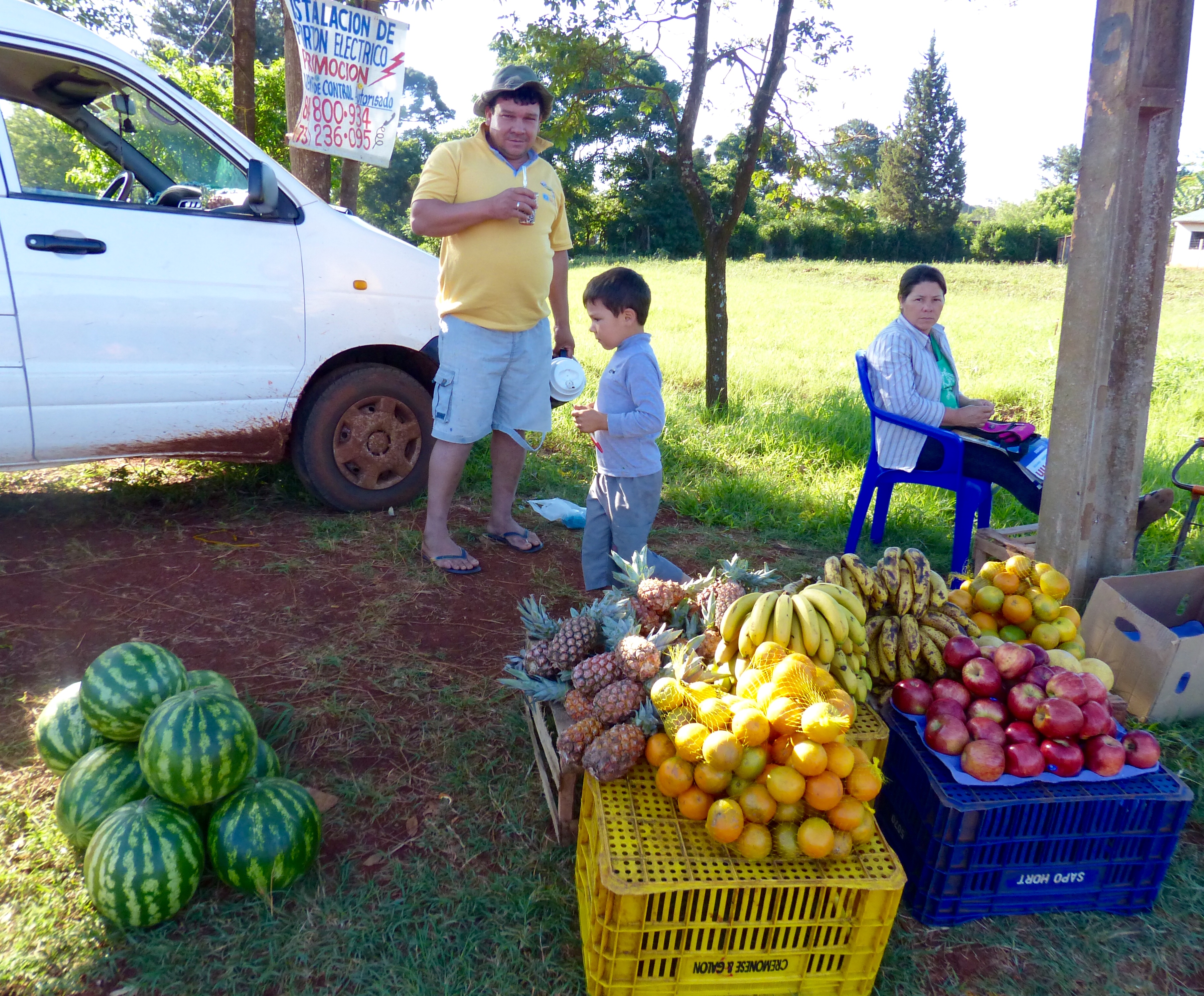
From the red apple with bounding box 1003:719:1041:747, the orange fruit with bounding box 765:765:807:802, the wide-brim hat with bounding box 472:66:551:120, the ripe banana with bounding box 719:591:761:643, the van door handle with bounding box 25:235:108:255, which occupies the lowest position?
the red apple with bounding box 1003:719:1041:747

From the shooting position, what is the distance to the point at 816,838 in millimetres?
1900

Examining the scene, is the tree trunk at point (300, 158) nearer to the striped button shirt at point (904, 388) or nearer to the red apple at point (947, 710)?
the striped button shirt at point (904, 388)

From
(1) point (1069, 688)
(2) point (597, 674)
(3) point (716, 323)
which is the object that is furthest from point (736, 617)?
(3) point (716, 323)

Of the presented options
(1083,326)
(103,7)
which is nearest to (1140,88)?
(1083,326)

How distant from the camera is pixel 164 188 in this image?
4730mm

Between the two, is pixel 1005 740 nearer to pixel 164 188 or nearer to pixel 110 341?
pixel 110 341

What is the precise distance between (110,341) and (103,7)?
1827 centimetres

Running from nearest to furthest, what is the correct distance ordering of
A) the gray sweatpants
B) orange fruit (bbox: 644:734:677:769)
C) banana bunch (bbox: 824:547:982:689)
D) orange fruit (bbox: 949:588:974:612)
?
1. orange fruit (bbox: 644:734:677:769)
2. banana bunch (bbox: 824:547:982:689)
3. orange fruit (bbox: 949:588:974:612)
4. the gray sweatpants

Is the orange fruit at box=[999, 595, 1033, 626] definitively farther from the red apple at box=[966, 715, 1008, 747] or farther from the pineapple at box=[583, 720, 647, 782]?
the pineapple at box=[583, 720, 647, 782]

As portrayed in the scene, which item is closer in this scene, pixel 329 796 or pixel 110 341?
pixel 329 796

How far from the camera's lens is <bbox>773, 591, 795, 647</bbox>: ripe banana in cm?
230

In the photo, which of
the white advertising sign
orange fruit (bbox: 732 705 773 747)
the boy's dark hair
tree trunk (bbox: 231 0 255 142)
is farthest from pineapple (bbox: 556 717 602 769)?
tree trunk (bbox: 231 0 255 142)

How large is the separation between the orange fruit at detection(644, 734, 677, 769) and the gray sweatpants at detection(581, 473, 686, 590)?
1322 millimetres

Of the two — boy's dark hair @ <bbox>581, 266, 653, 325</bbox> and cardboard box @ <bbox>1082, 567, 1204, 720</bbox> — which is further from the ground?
boy's dark hair @ <bbox>581, 266, 653, 325</bbox>
